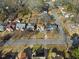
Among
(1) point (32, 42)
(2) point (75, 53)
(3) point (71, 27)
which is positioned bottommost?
(3) point (71, 27)

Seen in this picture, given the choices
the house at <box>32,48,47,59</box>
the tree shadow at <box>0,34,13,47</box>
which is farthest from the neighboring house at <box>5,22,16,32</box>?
the house at <box>32,48,47,59</box>

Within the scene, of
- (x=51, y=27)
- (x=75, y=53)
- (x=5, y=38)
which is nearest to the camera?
(x=75, y=53)

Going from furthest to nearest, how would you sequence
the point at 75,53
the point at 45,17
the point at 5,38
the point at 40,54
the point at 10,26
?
1. the point at 45,17
2. the point at 10,26
3. the point at 5,38
4. the point at 40,54
5. the point at 75,53

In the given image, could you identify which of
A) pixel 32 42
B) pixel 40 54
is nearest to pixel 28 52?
pixel 40 54

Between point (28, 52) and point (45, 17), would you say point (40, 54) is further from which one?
point (45, 17)

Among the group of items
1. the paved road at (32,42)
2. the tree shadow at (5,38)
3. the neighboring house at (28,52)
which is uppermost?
the neighboring house at (28,52)

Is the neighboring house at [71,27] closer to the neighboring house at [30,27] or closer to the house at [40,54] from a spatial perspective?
the neighboring house at [30,27]

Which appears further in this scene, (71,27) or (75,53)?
(71,27)

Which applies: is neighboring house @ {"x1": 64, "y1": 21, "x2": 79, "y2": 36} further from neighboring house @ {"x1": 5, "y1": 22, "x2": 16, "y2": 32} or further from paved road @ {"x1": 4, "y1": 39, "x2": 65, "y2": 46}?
neighboring house @ {"x1": 5, "y1": 22, "x2": 16, "y2": 32}

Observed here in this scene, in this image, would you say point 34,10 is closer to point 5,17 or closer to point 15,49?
point 5,17

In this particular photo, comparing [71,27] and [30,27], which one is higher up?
[30,27]

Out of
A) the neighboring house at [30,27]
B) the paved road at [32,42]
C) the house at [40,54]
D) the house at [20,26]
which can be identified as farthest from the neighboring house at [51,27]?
the house at [40,54]
